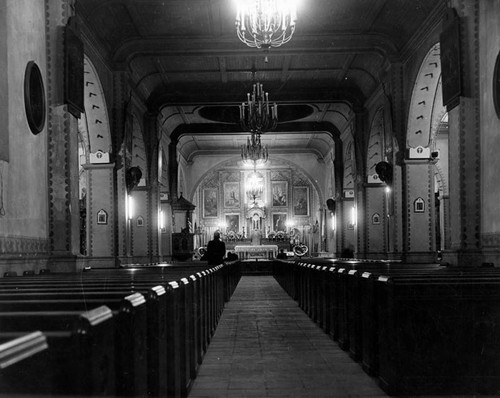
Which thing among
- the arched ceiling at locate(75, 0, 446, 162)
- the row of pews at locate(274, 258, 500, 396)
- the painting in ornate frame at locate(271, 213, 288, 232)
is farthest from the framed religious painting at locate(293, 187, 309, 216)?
the row of pews at locate(274, 258, 500, 396)

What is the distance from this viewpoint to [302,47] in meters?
13.5

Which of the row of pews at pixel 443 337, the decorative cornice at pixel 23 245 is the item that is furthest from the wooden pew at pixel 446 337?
the decorative cornice at pixel 23 245

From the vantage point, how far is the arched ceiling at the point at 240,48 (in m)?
12.0

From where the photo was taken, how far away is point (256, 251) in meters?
25.7

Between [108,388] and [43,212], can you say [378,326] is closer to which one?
[108,388]

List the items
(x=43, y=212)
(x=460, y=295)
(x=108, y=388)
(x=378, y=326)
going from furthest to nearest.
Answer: (x=43, y=212), (x=378, y=326), (x=460, y=295), (x=108, y=388)

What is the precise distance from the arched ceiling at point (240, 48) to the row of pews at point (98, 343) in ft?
27.9

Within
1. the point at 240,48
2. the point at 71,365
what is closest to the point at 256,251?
the point at 240,48

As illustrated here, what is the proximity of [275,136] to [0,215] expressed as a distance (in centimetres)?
1983

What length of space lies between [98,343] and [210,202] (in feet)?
99.5

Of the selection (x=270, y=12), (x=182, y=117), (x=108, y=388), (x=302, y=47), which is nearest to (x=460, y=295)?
(x=108, y=388)

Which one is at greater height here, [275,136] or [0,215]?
[275,136]

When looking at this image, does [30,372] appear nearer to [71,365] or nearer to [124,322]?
[71,365]

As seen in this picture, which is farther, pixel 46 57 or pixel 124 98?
pixel 124 98
